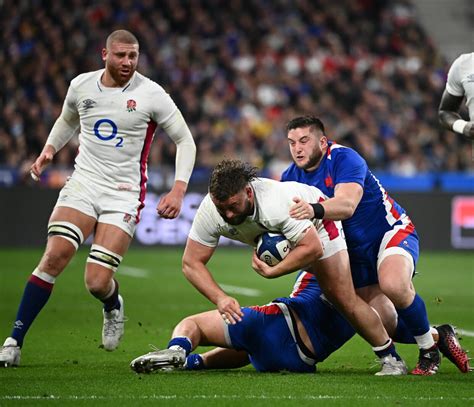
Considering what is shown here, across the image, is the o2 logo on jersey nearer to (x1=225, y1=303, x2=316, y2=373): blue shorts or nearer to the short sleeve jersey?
the short sleeve jersey

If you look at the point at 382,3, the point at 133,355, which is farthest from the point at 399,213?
the point at 382,3

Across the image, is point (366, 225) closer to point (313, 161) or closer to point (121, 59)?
point (313, 161)

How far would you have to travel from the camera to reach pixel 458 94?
8266 mm

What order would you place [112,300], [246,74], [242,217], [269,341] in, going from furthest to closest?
[246,74] < [112,300] < [269,341] < [242,217]

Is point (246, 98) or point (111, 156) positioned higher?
point (246, 98)

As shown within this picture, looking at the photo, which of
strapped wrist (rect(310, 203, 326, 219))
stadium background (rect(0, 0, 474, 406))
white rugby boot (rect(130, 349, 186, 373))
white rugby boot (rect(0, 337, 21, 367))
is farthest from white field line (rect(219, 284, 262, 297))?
strapped wrist (rect(310, 203, 326, 219))

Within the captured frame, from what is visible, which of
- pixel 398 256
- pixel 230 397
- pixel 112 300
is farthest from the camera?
pixel 112 300

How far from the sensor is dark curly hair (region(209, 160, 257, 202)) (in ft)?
21.0

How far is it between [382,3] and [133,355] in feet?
67.6

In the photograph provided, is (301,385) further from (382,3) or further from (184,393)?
(382,3)

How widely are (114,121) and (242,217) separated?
78.5 inches

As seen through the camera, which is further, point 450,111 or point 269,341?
Answer: point 450,111

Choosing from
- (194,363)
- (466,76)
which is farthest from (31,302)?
(466,76)

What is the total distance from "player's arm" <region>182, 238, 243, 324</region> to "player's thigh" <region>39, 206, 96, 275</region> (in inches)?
50.2
